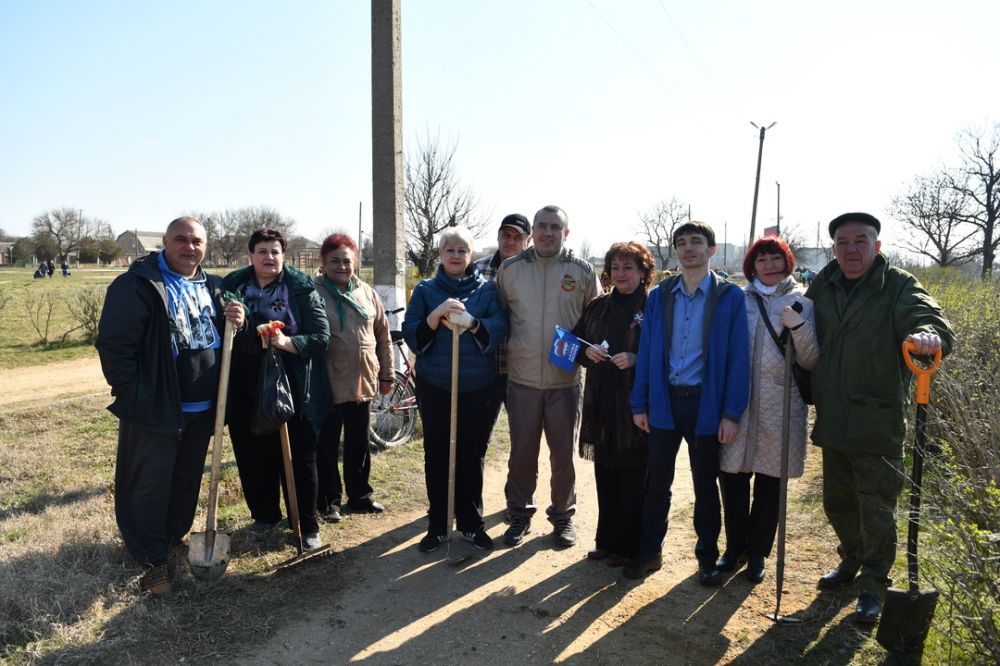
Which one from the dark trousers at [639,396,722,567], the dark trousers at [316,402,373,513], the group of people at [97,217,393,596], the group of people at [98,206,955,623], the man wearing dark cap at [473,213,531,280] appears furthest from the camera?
the man wearing dark cap at [473,213,531,280]

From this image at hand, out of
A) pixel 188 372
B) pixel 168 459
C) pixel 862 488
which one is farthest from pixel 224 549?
pixel 862 488

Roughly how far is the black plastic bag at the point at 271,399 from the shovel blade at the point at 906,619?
3192mm

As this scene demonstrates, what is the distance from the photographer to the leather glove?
11.2ft

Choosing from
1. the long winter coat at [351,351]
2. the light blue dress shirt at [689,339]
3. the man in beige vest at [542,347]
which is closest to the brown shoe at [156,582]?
the long winter coat at [351,351]

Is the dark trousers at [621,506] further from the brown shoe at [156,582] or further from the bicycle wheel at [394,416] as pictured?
the bicycle wheel at [394,416]

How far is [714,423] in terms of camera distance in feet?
11.9

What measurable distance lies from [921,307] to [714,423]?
3.70 feet

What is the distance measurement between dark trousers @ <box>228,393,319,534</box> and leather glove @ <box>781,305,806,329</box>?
290 centimetres

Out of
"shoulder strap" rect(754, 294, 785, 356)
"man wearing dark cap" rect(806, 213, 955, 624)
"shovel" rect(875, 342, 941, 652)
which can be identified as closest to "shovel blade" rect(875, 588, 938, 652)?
"shovel" rect(875, 342, 941, 652)

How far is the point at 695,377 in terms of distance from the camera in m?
3.68

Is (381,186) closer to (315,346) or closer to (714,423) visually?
(315,346)

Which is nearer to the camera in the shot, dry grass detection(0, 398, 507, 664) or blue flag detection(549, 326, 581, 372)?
dry grass detection(0, 398, 507, 664)

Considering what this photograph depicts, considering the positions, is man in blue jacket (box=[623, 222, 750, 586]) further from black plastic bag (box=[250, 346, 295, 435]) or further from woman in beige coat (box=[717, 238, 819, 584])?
black plastic bag (box=[250, 346, 295, 435])

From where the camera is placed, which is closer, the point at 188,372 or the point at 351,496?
the point at 188,372
